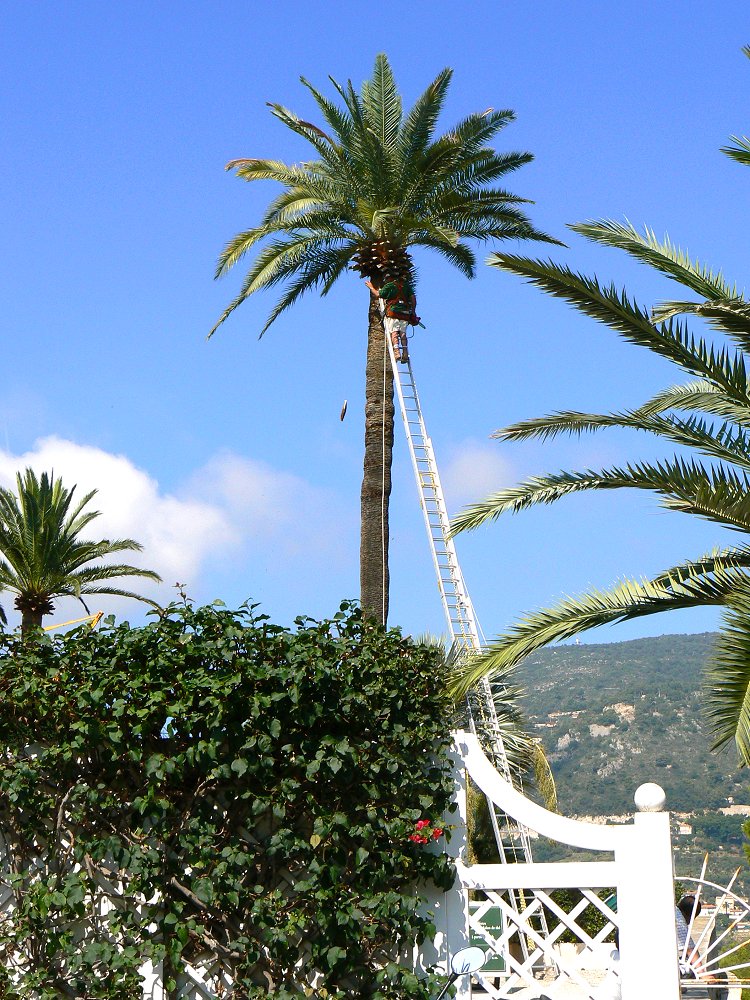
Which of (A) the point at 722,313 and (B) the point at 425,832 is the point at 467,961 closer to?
(B) the point at 425,832

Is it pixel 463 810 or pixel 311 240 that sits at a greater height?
pixel 311 240

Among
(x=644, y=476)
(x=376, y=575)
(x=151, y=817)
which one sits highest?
(x=376, y=575)

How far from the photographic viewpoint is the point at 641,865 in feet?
20.5

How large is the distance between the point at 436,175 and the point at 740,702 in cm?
1154

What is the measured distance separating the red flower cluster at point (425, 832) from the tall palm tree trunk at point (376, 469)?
29.8ft

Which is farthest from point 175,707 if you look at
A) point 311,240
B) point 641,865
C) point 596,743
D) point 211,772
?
point 596,743

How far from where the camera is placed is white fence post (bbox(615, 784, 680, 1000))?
243 inches

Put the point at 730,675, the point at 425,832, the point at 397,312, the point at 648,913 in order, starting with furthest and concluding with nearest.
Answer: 1. the point at 397,312
2. the point at 730,675
3. the point at 425,832
4. the point at 648,913

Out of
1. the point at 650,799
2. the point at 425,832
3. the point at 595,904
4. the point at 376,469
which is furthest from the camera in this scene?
the point at 376,469

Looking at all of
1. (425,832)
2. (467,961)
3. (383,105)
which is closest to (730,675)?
(425,832)

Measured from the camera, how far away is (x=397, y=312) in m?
16.8

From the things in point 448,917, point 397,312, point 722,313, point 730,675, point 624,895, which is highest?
point 397,312

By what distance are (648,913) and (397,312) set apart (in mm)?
11788

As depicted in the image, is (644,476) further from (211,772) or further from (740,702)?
(211,772)
